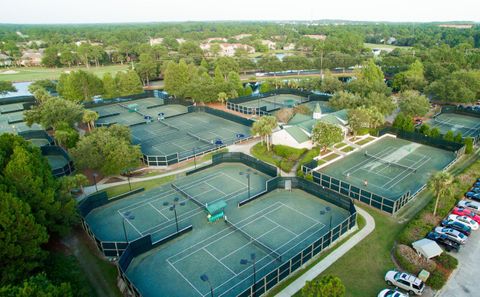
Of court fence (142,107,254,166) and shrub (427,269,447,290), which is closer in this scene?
shrub (427,269,447,290)

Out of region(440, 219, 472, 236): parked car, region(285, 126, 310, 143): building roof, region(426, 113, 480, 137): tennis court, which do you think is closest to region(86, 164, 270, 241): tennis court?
region(285, 126, 310, 143): building roof

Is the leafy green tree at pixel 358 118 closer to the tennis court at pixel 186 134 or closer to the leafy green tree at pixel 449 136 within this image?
the leafy green tree at pixel 449 136

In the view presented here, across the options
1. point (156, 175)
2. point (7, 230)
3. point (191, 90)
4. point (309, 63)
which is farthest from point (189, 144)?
point (309, 63)

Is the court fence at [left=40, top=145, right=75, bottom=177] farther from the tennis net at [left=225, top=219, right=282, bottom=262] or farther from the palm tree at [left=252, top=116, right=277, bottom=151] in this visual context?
the palm tree at [left=252, top=116, right=277, bottom=151]

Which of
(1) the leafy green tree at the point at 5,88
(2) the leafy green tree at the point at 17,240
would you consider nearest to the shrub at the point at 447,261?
(2) the leafy green tree at the point at 17,240

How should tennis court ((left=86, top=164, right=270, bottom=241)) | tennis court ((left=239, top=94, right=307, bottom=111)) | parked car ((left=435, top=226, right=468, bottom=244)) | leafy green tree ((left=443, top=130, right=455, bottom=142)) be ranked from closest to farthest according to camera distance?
1. parked car ((left=435, top=226, right=468, bottom=244))
2. tennis court ((left=86, top=164, right=270, bottom=241))
3. leafy green tree ((left=443, top=130, right=455, bottom=142))
4. tennis court ((left=239, top=94, right=307, bottom=111))

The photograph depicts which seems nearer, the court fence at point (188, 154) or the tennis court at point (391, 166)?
the tennis court at point (391, 166)
